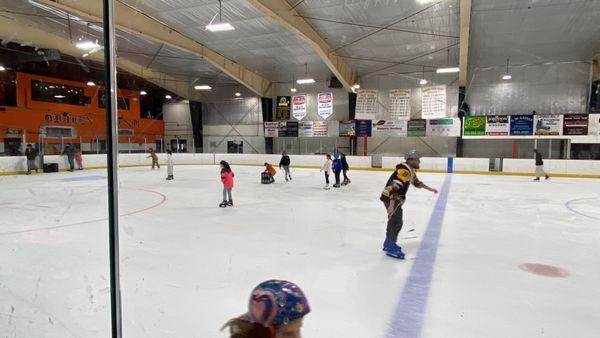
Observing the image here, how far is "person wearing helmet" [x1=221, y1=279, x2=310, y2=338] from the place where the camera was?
101 centimetres

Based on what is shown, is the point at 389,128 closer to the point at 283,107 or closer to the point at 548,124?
the point at 283,107

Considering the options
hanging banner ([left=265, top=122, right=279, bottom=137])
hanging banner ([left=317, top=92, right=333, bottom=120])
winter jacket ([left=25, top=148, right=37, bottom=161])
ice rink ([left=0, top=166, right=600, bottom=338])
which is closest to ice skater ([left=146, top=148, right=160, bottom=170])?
winter jacket ([left=25, top=148, right=37, bottom=161])

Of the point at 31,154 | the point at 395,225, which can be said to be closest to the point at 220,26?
the point at 31,154

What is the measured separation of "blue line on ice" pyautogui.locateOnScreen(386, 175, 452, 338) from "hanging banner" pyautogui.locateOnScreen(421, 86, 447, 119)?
15.1 m

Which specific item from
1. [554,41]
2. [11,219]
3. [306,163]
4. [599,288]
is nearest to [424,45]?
[554,41]

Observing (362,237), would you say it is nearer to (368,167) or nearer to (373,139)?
(368,167)

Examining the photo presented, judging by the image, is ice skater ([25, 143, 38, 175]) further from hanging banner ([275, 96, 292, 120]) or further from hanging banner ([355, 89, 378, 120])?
hanging banner ([355, 89, 378, 120])

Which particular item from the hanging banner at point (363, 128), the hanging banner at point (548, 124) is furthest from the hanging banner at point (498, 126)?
the hanging banner at point (363, 128)

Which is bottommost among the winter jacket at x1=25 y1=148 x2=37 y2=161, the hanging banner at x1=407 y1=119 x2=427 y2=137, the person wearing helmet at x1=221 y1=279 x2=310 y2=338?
the person wearing helmet at x1=221 y1=279 x2=310 y2=338

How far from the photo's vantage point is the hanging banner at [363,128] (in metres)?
21.3

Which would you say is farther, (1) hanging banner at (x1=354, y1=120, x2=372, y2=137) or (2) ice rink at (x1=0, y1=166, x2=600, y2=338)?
(1) hanging banner at (x1=354, y1=120, x2=372, y2=137)

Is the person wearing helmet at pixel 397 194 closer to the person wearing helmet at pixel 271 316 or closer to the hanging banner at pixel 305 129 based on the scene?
the person wearing helmet at pixel 271 316

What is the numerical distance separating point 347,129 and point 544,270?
18.2 meters

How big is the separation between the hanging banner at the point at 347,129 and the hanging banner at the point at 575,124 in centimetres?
1046
